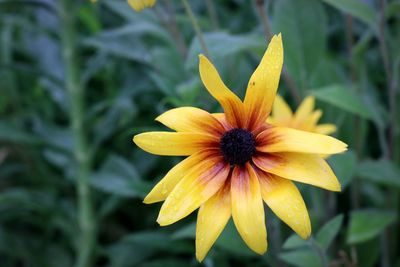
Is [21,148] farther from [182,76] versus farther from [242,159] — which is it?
[242,159]

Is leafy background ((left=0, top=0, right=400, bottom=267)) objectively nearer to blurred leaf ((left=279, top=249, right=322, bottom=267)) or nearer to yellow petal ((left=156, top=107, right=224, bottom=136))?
blurred leaf ((left=279, top=249, right=322, bottom=267))

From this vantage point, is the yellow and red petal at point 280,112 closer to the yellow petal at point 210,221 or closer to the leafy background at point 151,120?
the leafy background at point 151,120

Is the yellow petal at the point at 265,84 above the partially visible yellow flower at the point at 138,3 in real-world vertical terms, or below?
below

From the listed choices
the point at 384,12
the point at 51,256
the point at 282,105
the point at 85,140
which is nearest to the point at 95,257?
the point at 51,256

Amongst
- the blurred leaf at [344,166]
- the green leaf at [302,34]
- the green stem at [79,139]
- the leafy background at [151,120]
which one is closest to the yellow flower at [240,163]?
the leafy background at [151,120]

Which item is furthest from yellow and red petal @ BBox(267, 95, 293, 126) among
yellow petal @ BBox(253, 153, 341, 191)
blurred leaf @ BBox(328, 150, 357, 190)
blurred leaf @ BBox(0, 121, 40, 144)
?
blurred leaf @ BBox(0, 121, 40, 144)

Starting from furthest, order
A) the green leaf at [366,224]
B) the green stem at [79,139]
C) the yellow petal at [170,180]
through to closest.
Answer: the green stem at [79,139]
the green leaf at [366,224]
the yellow petal at [170,180]

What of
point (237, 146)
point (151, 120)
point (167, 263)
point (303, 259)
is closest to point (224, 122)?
point (237, 146)
